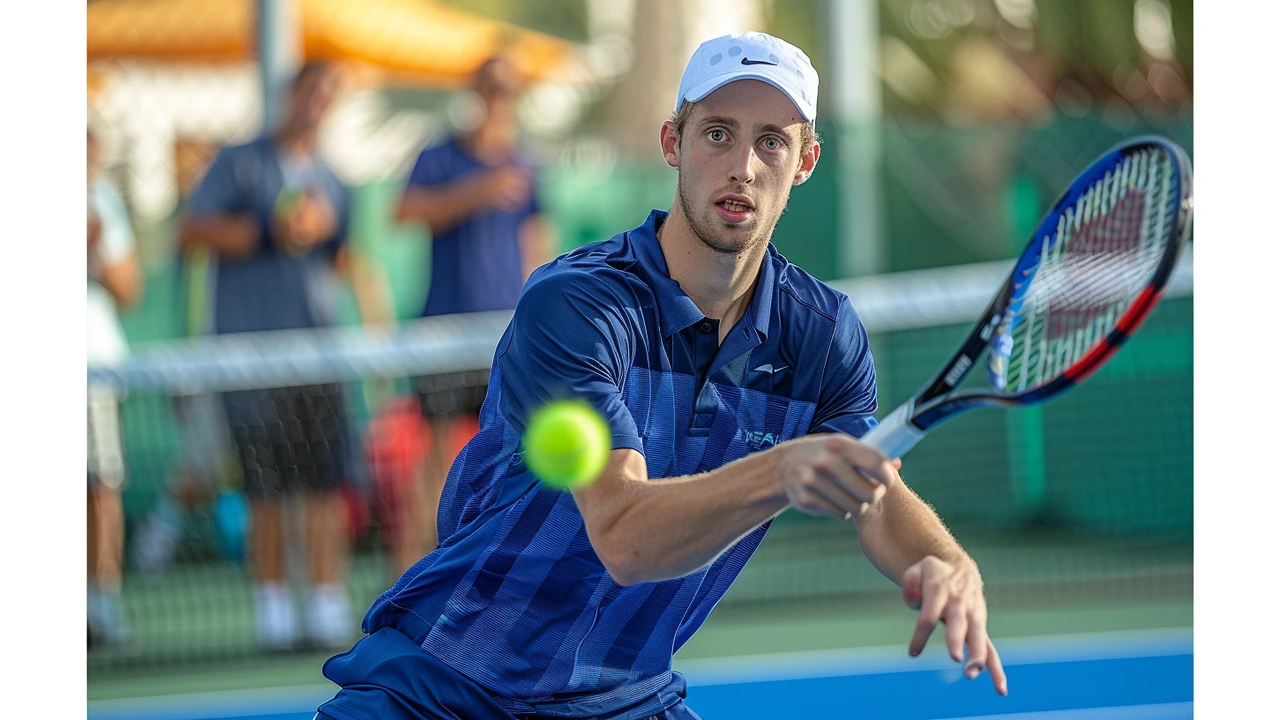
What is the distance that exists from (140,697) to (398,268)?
3687 mm

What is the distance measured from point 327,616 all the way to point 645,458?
12.0 feet

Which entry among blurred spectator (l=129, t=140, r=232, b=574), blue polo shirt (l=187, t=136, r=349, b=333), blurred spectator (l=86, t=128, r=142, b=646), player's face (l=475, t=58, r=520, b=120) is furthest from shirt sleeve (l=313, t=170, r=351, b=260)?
blurred spectator (l=129, t=140, r=232, b=574)

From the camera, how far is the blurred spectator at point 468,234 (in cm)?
649

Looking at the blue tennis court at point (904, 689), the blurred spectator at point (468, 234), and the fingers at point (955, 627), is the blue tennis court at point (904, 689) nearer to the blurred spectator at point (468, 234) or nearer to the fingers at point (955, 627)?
the blurred spectator at point (468, 234)

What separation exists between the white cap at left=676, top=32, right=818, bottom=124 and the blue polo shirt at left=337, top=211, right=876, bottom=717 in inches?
11.1

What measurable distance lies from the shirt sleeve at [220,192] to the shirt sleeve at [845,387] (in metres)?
3.59

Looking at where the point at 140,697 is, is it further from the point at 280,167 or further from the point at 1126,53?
the point at 1126,53

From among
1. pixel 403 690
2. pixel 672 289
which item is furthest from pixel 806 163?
pixel 403 690

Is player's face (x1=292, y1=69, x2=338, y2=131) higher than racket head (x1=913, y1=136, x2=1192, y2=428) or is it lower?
higher

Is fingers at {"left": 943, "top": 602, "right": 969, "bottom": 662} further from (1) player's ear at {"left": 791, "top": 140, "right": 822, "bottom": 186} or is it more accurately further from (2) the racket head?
(1) player's ear at {"left": 791, "top": 140, "right": 822, "bottom": 186}

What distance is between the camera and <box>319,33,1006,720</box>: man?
2812 mm

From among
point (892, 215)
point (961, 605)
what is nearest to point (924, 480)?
point (892, 215)

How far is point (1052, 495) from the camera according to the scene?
880 centimetres

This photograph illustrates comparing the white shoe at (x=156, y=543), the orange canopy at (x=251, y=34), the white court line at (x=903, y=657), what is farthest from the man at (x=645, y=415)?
the orange canopy at (x=251, y=34)
